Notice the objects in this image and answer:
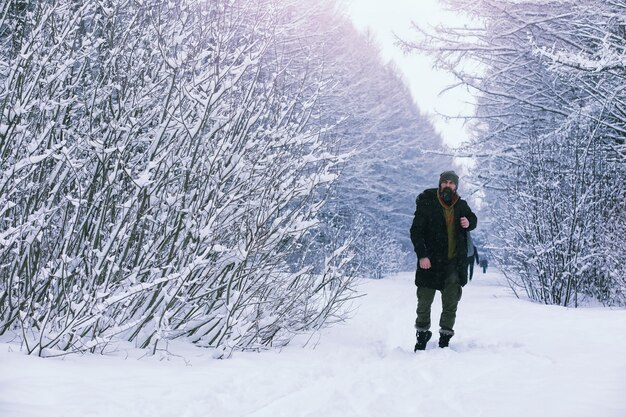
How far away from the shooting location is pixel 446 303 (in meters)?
5.77

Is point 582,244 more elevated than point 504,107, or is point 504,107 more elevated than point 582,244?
point 504,107

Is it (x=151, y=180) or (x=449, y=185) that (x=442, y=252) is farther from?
(x=151, y=180)

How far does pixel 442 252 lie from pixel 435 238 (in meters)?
0.15

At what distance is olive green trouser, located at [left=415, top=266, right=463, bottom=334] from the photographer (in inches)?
226

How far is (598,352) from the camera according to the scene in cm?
459

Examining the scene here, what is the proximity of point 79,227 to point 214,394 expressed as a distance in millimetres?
1437

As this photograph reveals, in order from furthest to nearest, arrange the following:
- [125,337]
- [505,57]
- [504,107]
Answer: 1. [504,107]
2. [505,57]
3. [125,337]

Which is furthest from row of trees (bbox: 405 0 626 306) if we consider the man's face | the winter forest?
the winter forest

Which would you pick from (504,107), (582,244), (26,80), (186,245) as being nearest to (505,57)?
(504,107)

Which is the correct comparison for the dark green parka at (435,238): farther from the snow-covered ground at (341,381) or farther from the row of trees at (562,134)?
the row of trees at (562,134)

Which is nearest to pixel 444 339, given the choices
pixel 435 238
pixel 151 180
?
pixel 435 238

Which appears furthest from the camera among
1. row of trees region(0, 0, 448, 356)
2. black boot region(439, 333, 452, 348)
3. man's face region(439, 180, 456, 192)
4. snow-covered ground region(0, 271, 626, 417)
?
man's face region(439, 180, 456, 192)

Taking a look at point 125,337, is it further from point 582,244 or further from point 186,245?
point 582,244

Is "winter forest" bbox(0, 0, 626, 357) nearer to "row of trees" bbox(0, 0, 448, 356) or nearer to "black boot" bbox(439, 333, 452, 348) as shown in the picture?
"row of trees" bbox(0, 0, 448, 356)
